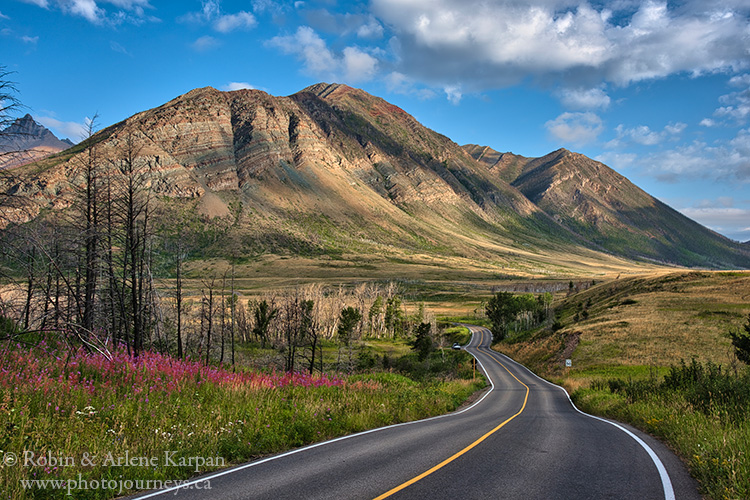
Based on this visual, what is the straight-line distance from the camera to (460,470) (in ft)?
24.6

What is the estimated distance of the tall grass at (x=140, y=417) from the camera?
6500 mm

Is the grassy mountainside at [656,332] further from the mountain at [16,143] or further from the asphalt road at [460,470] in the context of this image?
the mountain at [16,143]

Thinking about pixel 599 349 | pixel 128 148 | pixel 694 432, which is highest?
pixel 128 148

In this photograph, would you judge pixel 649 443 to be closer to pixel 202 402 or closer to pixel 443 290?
pixel 202 402

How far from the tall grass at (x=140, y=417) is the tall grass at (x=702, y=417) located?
8196mm

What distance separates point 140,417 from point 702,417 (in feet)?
47.8

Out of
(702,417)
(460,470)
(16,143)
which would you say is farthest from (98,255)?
(702,417)

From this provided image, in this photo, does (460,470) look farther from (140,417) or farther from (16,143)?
(16,143)

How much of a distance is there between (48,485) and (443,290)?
6415 inches

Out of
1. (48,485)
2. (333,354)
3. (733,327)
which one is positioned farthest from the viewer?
(333,354)

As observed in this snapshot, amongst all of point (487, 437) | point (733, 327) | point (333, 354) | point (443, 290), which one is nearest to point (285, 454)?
point (487, 437)

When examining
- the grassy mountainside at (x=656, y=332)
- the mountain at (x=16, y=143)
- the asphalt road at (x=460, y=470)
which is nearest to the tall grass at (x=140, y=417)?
the asphalt road at (x=460, y=470)

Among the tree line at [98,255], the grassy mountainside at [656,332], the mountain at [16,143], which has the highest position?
the mountain at [16,143]

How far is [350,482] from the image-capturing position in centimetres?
657
